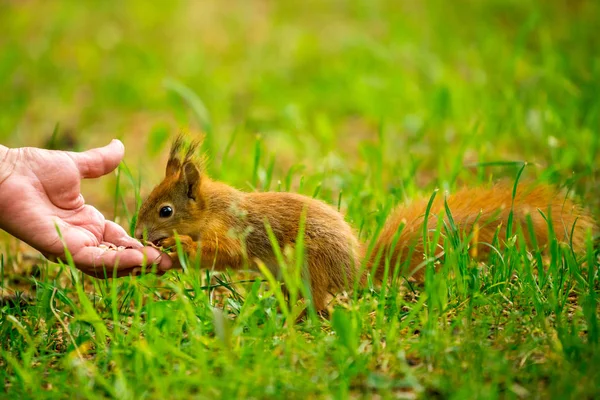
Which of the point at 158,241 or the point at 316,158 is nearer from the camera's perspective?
the point at 158,241

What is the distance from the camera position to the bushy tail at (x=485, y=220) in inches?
103

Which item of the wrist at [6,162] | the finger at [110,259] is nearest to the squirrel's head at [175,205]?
the finger at [110,259]

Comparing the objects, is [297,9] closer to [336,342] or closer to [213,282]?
[213,282]

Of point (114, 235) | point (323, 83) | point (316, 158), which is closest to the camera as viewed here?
point (114, 235)

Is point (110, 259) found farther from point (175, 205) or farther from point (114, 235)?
point (175, 205)

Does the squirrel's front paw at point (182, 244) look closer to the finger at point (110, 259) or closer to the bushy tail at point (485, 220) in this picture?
the finger at point (110, 259)

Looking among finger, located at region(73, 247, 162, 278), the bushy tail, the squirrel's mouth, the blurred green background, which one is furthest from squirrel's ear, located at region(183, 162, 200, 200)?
the bushy tail

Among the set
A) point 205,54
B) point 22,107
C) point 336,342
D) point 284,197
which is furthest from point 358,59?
point 336,342

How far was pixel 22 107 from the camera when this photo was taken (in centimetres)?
488

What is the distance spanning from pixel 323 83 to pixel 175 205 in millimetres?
2903

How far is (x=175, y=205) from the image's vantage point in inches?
108

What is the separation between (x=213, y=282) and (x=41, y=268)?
676 millimetres

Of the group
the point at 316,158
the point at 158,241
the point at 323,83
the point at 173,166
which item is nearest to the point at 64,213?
the point at 158,241

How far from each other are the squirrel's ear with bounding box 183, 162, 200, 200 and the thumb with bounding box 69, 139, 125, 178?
26 cm
